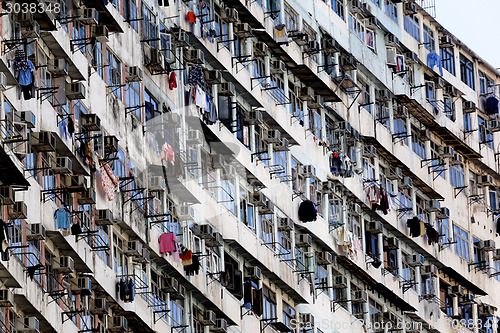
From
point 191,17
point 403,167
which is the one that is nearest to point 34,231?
point 191,17

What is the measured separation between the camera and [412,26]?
3981 cm

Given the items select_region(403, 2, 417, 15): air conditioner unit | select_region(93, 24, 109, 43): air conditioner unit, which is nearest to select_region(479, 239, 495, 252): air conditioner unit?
select_region(403, 2, 417, 15): air conditioner unit

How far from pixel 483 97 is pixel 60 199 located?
57.4 feet

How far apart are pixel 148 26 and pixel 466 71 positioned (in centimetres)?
1268

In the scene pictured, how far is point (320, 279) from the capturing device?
35062 millimetres

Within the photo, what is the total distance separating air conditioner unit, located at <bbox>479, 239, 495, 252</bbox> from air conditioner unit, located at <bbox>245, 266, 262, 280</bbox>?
951 cm

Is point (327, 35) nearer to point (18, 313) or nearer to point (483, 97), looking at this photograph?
point (483, 97)

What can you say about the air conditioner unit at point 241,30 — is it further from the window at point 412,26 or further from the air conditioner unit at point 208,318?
the window at point 412,26

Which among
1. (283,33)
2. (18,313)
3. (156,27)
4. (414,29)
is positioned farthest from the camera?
(414,29)

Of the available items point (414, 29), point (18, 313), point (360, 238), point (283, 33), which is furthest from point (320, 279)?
point (18, 313)

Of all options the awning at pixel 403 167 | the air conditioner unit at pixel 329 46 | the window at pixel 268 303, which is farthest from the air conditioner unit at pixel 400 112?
the window at pixel 268 303

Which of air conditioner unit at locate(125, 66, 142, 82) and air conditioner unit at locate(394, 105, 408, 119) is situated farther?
air conditioner unit at locate(394, 105, 408, 119)

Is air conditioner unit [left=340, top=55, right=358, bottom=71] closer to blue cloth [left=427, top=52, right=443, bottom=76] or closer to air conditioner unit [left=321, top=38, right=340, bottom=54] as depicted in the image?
air conditioner unit [left=321, top=38, right=340, bottom=54]

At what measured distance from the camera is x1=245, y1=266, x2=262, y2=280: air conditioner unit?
32562mm
